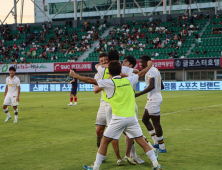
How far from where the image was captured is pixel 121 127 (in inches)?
212

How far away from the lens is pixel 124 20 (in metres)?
53.8

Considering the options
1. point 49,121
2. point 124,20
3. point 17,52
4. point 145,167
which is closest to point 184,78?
point 124,20

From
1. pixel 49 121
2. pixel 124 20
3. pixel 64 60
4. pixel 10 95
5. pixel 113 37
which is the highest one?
pixel 124 20

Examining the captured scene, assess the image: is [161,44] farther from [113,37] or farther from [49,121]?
[49,121]

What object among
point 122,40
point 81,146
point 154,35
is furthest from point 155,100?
point 154,35

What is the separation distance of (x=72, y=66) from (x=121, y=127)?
40.8 m

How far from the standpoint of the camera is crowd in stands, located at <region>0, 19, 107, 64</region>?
4825 centimetres

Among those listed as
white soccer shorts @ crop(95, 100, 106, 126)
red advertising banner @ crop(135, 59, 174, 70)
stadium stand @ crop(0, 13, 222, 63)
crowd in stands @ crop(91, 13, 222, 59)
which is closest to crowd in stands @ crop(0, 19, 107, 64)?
stadium stand @ crop(0, 13, 222, 63)

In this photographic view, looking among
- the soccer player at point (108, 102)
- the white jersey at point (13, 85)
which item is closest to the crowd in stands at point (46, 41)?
the white jersey at point (13, 85)

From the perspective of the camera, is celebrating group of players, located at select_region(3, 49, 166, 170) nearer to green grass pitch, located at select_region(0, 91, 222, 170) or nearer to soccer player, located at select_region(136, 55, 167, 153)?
soccer player, located at select_region(136, 55, 167, 153)

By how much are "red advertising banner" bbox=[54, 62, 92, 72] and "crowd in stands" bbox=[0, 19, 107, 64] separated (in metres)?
0.87

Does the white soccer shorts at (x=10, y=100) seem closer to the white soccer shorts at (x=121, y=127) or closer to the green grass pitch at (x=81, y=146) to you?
the green grass pitch at (x=81, y=146)

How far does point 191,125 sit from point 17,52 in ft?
141

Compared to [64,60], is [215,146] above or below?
below
